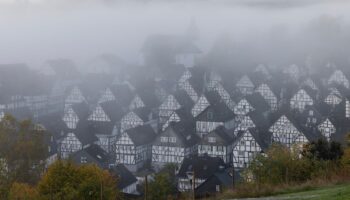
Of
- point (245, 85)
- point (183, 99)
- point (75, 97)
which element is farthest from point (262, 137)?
point (75, 97)

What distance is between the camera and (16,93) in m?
44.5

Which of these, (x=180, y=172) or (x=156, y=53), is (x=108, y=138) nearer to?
(x=180, y=172)

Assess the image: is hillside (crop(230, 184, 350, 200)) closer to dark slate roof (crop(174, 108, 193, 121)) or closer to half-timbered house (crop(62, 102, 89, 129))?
dark slate roof (crop(174, 108, 193, 121))

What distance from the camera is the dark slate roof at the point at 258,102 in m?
41.6

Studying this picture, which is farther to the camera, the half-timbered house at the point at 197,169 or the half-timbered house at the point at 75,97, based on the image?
the half-timbered house at the point at 75,97

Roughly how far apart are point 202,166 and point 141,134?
629cm

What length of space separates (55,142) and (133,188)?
8.30 m

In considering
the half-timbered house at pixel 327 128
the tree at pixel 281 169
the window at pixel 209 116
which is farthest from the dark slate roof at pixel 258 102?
the tree at pixel 281 169

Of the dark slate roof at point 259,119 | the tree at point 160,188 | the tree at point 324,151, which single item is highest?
the dark slate roof at point 259,119

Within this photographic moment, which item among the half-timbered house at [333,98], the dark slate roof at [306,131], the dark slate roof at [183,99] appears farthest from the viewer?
the dark slate roof at [183,99]

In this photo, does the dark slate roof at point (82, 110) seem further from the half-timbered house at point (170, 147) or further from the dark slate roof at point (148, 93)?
the half-timbered house at point (170, 147)

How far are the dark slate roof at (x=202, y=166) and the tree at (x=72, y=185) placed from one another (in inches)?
339

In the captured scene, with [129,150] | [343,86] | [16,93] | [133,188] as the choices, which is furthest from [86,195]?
[343,86]

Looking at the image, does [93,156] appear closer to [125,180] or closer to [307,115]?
[125,180]
